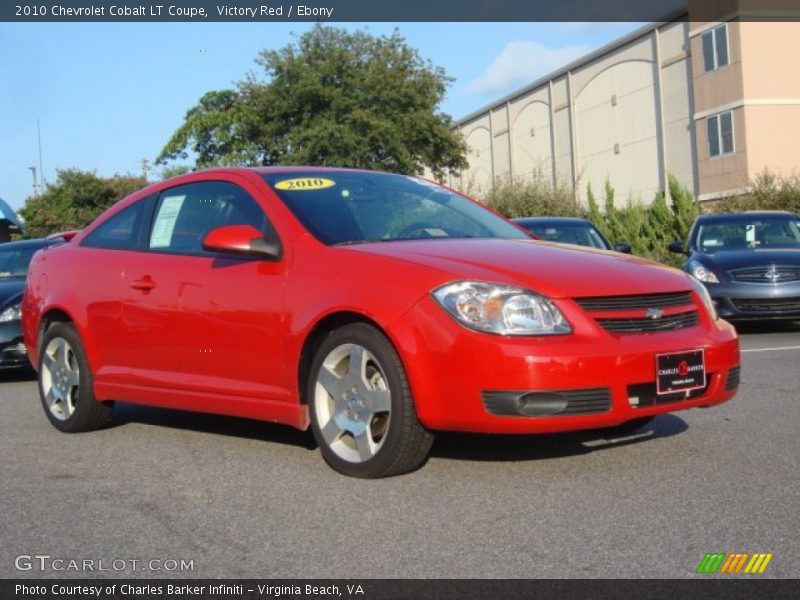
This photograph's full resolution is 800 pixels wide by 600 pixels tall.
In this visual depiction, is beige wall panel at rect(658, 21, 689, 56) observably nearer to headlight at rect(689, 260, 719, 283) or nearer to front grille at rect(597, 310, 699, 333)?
headlight at rect(689, 260, 719, 283)

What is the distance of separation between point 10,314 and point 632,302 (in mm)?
7447

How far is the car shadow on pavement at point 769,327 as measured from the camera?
13.5 metres

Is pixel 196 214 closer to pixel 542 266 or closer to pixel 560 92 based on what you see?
pixel 542 266

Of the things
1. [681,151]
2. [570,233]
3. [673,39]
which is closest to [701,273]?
[570,233]

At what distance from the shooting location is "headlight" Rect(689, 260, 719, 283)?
1277cm

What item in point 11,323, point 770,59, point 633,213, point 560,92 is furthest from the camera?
point 560,92

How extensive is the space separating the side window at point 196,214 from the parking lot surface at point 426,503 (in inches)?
46.7

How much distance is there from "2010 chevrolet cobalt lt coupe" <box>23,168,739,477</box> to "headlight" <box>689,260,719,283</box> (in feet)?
22.6

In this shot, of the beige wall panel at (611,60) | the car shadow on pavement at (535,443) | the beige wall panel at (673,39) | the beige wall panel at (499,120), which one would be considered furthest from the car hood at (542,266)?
the beige wall panel at (499,120)

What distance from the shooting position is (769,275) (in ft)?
41.2

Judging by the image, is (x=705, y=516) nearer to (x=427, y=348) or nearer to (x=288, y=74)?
(x=427, y=348)

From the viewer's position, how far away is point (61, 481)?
5348 mm

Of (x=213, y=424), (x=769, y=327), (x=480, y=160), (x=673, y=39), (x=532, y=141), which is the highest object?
(x=673, y=39)
